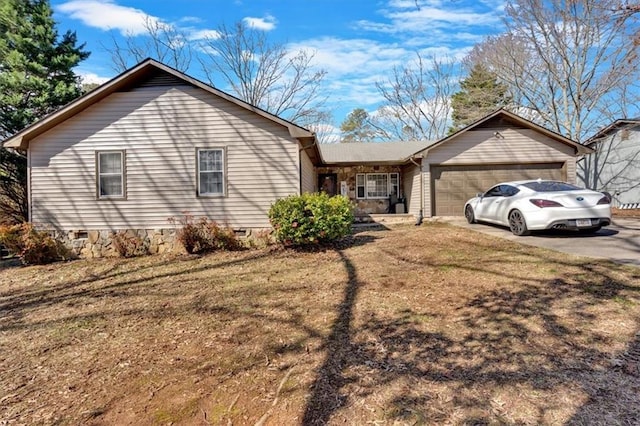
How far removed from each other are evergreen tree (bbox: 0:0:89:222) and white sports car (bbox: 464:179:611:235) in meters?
18.5

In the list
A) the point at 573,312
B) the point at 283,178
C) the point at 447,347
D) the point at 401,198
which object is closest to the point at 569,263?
the point at 573,312

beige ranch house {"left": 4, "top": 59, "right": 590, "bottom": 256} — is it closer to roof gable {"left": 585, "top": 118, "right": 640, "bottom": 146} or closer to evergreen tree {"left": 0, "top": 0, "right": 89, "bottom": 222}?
evergreen tree {"left": 0, "top": 0, "right": 89, "bottom": 222}

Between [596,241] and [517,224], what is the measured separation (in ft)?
5.41

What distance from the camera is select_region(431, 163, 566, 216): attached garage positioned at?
14.0 metres

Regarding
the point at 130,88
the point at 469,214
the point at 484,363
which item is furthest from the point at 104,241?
the point at 469,214

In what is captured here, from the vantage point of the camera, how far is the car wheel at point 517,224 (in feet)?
30.3

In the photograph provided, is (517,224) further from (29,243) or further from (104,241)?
(29,243)

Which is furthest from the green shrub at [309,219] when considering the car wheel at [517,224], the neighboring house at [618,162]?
the neighboring house at [618,162]

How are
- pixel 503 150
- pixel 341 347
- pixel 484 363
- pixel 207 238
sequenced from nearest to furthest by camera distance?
pixel 484 363 → pixel 341 347 → pixel 207 238 → pixel 503 150

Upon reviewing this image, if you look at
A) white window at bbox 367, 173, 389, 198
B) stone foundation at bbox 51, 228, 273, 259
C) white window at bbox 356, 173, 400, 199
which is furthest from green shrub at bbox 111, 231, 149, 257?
white window at bbox 367, 173, 389, 198

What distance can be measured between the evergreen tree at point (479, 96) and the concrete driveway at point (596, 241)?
17.3 meters

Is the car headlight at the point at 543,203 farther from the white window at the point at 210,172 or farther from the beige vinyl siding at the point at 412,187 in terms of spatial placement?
the white window at the point at 210,172

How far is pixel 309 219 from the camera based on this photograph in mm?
8820

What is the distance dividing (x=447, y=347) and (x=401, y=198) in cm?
1448
